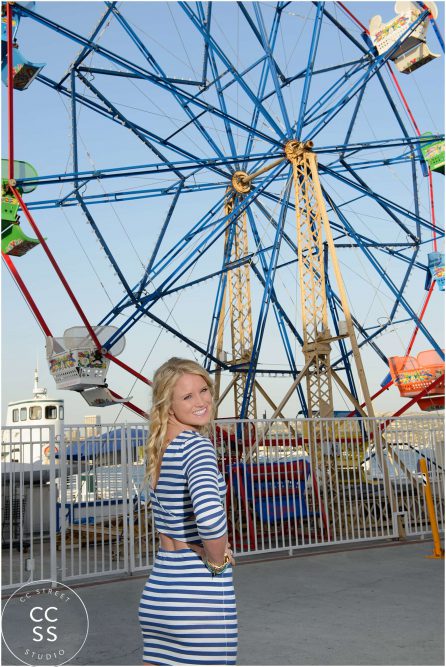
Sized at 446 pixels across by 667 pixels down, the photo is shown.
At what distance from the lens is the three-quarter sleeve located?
79.1 inches

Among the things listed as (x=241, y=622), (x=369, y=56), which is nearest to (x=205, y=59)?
(x=369, y=56)

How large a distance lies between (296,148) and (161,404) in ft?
44.2

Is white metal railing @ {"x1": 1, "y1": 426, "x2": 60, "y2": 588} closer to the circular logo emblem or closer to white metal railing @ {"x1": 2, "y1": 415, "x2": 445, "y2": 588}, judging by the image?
white metal railing @ {"x1": 2, "y1": 415, "x2": 445, "y2": 588}

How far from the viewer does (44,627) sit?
535 cm

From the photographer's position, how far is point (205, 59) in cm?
1750

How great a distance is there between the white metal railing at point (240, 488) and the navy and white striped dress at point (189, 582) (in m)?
4.73

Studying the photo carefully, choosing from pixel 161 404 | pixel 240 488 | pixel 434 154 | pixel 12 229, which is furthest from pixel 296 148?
pixel 161 404

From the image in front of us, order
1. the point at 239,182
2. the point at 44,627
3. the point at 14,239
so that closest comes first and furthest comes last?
1. the point at 44,627
2. the point at 14,239
3. the point at 239,182

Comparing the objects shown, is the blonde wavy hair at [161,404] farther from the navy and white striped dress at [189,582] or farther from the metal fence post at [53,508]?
the metal fence post at [53,508]

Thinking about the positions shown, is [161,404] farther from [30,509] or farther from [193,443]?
[30,509]

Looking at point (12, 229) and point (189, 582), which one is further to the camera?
point (12, 229)

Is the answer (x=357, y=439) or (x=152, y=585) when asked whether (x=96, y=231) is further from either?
(x=152, y=585)

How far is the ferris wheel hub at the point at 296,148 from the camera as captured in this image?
14820mm

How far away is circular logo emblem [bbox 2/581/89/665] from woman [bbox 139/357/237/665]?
2.36 metres
